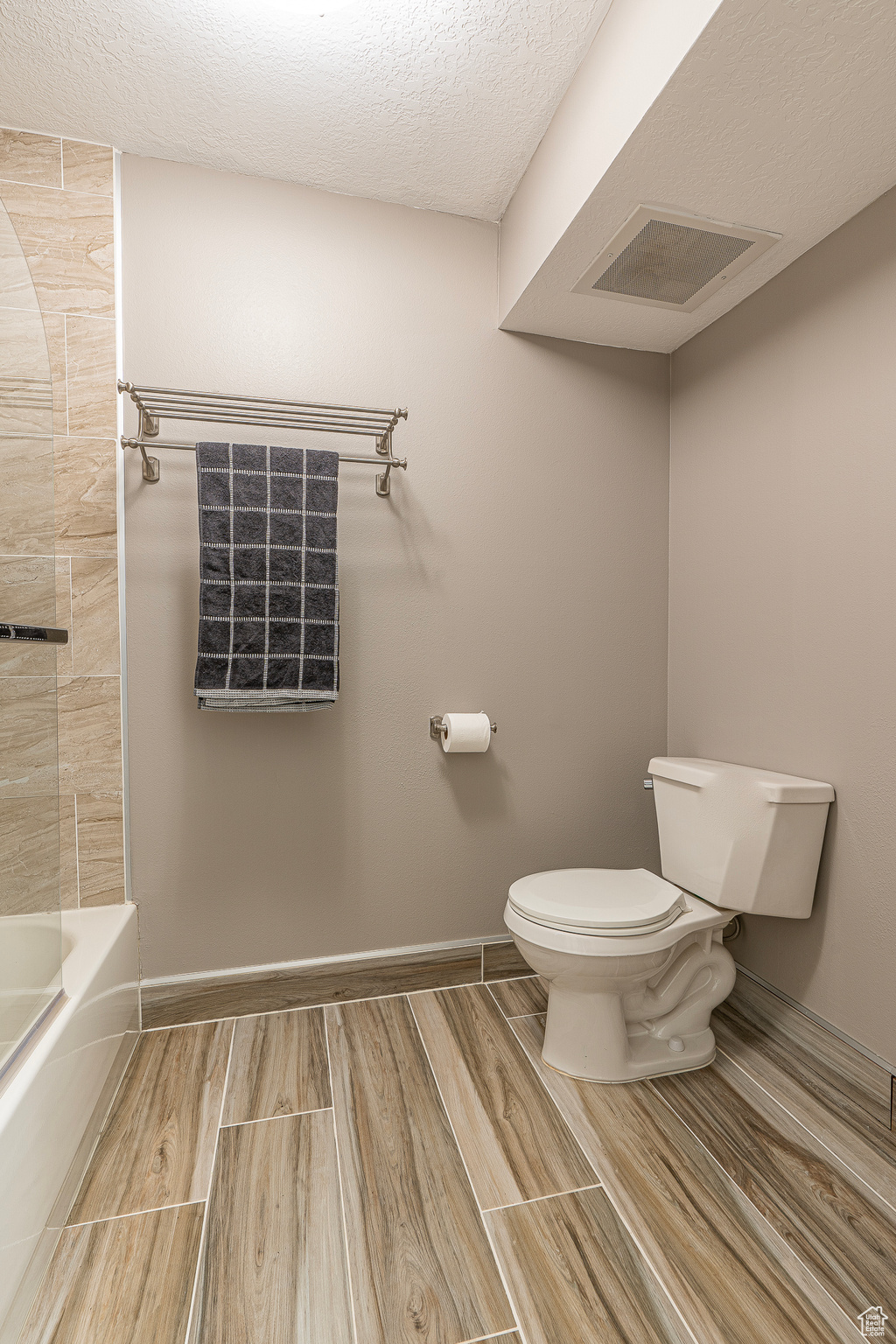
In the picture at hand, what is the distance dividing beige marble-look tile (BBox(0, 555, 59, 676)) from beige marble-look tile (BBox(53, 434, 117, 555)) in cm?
37

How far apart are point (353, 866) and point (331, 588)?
77 cm

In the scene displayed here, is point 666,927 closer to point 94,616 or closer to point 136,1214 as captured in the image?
point 136,1214

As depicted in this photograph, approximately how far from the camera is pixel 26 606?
1.18 m

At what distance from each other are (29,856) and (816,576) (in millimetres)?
1731

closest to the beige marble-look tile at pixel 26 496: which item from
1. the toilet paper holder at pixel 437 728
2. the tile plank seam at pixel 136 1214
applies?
the toilet paper holder at pixel 437 728

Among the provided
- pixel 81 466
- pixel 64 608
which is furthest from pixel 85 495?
pixel 64 608

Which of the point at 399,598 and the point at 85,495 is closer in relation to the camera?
the point at 85,495

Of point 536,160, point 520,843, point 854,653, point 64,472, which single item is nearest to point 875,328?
point 854,653

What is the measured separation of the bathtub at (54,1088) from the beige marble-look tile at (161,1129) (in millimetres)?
32

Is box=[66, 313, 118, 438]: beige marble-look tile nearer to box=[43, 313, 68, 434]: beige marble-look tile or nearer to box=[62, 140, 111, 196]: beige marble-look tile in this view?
box=[43, 313, 68, 434]: beige marble-look tile

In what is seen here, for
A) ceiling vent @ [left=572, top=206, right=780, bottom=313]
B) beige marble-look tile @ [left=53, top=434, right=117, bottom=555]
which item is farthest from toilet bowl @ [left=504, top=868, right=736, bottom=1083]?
ceiling vent @ [left=572, top=206, right=780, bottom=313]

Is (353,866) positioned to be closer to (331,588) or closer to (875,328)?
(331,588)

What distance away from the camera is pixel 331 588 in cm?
171

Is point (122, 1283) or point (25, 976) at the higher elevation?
point (25, 976)
